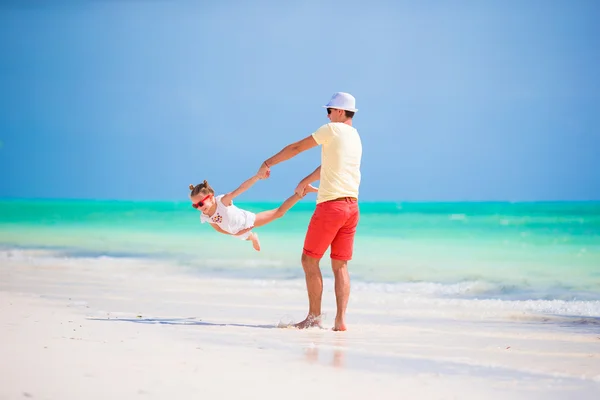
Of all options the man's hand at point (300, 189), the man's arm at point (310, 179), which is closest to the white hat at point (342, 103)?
the man's arm at point (310, 179)

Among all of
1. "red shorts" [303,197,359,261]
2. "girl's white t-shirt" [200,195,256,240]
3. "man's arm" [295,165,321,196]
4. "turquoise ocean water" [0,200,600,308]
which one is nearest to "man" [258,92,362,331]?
"red shorts" [303,197,359,261]

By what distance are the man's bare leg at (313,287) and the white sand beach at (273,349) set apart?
144mm

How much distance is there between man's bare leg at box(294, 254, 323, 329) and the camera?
5.31m

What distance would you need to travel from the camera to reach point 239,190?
5.46 meters

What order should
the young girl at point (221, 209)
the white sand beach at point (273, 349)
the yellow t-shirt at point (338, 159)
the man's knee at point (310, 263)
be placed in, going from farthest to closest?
the young girl at point (221, 209) < the man's knee at point (310, 263) < the yellow t-shirt at point (338, 159) < the white sand beach at point (273, 349)

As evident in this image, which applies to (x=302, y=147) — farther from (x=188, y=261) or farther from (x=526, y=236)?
(x=526, y=236)

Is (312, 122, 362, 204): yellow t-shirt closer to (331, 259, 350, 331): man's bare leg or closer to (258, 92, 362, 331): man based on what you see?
(258, 92, 362, 331): man

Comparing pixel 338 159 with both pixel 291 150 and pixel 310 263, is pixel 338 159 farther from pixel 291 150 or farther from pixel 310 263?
pixel 310 263

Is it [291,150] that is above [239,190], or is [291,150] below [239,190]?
above

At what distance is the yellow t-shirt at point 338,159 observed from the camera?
5.08 m

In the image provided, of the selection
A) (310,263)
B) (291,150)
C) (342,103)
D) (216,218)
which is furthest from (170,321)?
(342,103)

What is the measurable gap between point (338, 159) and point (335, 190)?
0.74ft

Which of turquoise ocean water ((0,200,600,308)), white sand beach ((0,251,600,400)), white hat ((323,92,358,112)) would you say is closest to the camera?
white sand beach ((0,251,600,400))

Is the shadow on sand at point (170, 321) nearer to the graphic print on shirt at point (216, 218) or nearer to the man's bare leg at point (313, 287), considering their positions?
the man's bare leg at point (313, 287)
